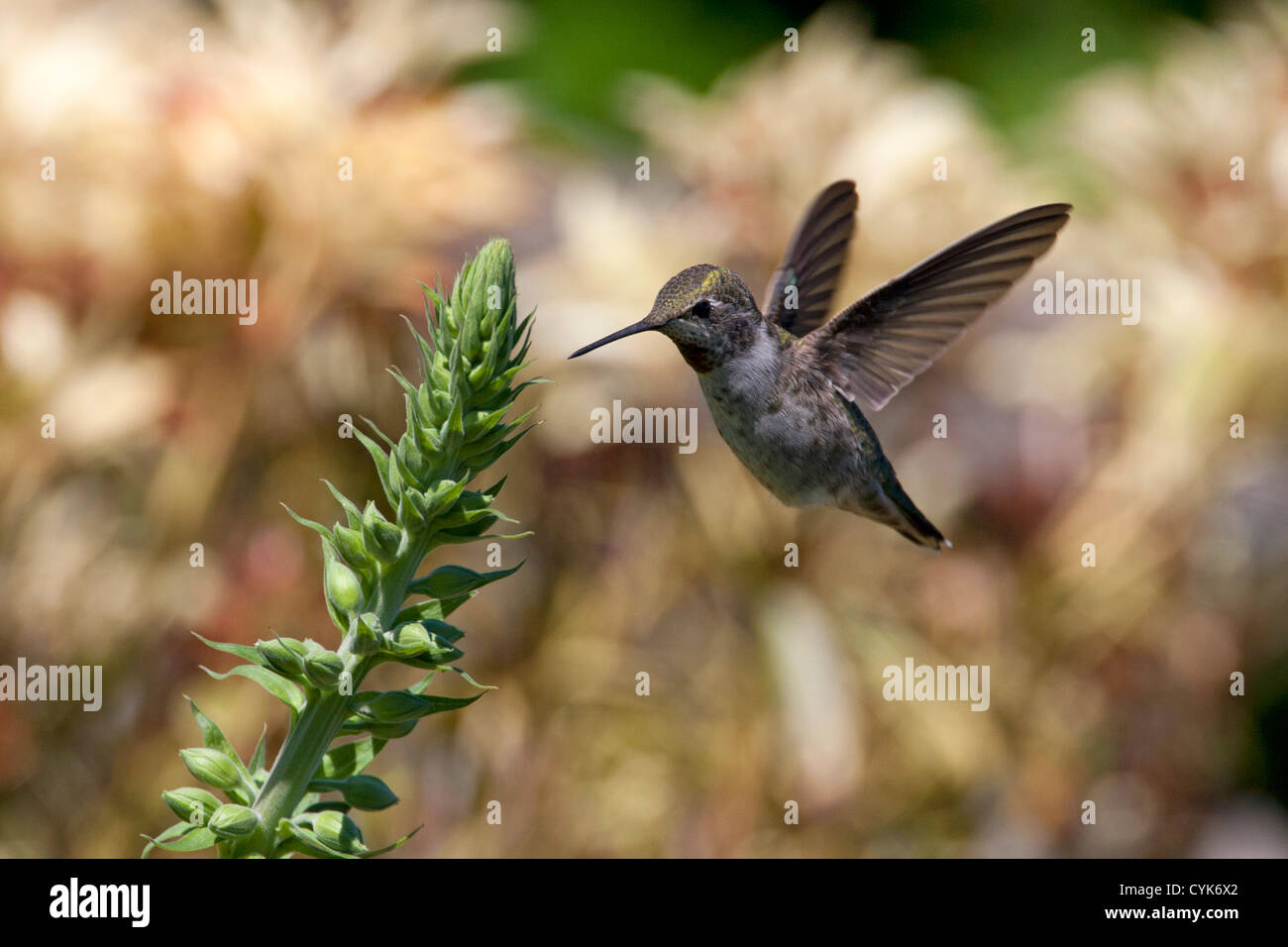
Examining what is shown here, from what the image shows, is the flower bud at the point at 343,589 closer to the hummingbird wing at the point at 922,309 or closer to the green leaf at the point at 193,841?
the green leaf at the point at 193,841

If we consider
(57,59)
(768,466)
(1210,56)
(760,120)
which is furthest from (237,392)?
(1210,56)

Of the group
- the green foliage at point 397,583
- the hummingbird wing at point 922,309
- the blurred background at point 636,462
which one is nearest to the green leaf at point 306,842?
the green foliage at point 397,583

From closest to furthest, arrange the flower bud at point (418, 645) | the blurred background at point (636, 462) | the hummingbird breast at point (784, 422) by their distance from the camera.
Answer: the flower bud at point (418, 645) → the hummingbird breast at point (784, 422) → the blurred background at point (636, 462)

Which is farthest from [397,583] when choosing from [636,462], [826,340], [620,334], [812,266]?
[636,462]

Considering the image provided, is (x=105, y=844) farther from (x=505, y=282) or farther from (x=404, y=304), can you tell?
(x=505, y=282)

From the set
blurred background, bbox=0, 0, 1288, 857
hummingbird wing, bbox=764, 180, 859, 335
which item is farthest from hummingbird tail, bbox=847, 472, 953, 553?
blurred background, bbox=0, 0, 1288, 857

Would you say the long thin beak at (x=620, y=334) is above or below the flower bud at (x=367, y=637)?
above

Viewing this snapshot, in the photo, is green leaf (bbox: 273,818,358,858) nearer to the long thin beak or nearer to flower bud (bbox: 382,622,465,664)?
flower bud (bbox: 382,622,465,664)
